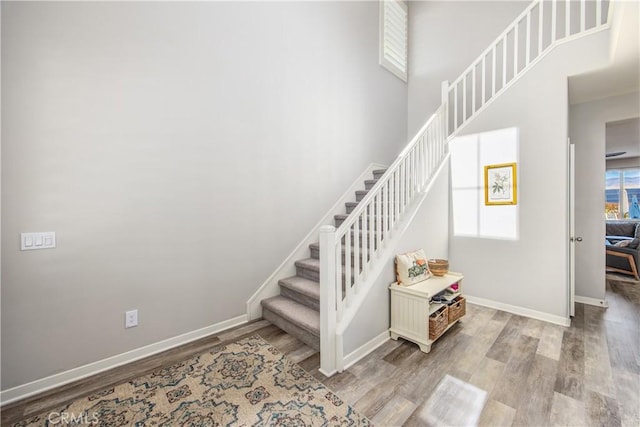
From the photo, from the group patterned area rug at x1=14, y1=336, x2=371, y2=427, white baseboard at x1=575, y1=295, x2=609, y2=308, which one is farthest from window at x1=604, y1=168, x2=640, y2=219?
patterned area rug at x1=14, y1=336, x2=371, y2=427

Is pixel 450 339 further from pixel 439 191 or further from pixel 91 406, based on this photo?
pixel 91 406

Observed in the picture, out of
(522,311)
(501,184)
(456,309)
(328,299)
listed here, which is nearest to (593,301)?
(522,311)

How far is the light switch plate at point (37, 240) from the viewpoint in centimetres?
178

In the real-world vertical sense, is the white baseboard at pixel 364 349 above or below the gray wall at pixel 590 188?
below

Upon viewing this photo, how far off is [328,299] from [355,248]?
0.49 m

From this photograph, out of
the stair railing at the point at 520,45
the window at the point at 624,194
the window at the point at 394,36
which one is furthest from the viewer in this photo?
the window at the point at 624,194

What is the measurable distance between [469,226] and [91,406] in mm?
4038

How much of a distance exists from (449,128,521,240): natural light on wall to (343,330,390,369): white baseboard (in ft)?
6.32

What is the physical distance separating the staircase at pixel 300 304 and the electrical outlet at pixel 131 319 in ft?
3.82

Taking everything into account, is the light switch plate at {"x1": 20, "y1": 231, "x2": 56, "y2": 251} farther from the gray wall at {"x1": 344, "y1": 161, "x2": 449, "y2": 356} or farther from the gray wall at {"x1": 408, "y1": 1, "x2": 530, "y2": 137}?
the gray wall at {"x1": 408, "y1": 1, "x2": 530, "y2": 137}

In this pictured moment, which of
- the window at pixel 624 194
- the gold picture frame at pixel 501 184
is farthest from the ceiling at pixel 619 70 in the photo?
the window at pixel 624 194

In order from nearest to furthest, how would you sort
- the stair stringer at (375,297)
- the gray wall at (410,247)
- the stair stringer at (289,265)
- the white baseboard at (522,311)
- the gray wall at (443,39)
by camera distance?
the stair stringer at (375,297) → the gray wall at (410,247) → the white baseboard at (522,311) → the stair stringer at (289,265) → the gray wall at (443,39)

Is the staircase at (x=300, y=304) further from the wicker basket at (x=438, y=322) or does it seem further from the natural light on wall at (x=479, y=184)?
the natural light on wall at (x=479, y=184)

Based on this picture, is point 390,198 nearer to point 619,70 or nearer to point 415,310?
point 415,310
